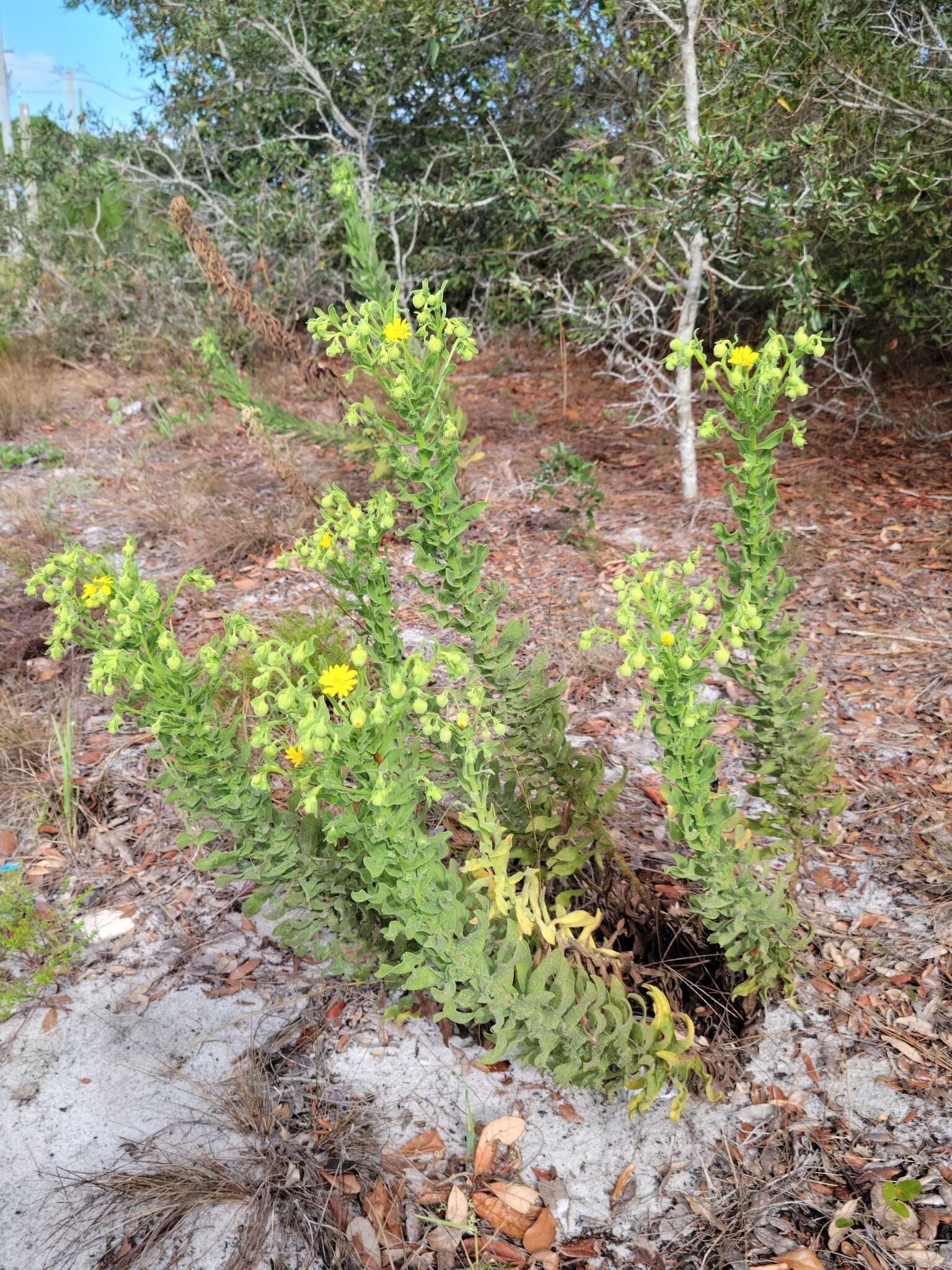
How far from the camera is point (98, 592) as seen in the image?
4.51ft

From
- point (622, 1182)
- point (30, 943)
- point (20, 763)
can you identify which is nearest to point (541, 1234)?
Result: point (622, 1182)

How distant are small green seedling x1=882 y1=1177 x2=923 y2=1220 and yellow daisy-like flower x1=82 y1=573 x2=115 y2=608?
69.0 inches

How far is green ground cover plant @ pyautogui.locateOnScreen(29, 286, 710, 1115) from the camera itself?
1394mm

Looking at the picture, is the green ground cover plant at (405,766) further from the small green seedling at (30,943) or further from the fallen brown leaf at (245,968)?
the small green seedling at (30,943)

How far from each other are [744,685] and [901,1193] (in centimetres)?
99

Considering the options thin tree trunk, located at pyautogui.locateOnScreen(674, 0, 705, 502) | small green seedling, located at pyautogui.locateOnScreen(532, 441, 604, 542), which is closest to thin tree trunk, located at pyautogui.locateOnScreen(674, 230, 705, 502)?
thin tree trunk, located at pyautogui.locateOnScreen(674, 0, 705, 502)

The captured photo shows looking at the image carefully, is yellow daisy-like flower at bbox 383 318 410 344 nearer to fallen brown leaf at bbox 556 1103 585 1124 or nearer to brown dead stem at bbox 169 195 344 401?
fallen brown leaf at bbox 556 1103 585 1124

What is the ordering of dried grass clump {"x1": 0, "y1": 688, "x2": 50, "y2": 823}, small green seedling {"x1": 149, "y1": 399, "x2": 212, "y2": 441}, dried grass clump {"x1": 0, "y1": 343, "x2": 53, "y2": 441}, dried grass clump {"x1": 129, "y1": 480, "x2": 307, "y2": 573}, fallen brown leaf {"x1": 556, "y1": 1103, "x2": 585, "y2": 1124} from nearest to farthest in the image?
fallen brown leaf {"x1": 556, "y1": 1103, "x2": 585, "y2": 1124} → dried grass clump {"x1": 0, "y1": 688, "x2": 50, "y2": 823} → dried grass clump {"x1": 129, "y1": 480, "x2": 307, "y2": 573} → small green seedling {"x1": 149, "y1": 399, "x2": 212, "y2": 441} → dried grass clump {"x1": 0, "y1": 343, "x2": 53, "y2": 441}

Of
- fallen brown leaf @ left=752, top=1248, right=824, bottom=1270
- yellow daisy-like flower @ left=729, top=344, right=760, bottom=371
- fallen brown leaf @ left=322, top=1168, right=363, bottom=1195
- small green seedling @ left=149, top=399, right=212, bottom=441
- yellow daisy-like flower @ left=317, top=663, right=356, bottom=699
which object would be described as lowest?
fallen brown leaf @ left=752, top=1248, right=824, bottom=1270

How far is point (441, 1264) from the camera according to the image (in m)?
1.58

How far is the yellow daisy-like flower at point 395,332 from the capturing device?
1454 millimetres

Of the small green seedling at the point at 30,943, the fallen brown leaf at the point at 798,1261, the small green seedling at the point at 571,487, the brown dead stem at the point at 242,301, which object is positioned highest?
the brown dead stem at the point at 242,301

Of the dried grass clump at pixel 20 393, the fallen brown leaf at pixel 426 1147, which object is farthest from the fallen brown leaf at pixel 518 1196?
the dried grass clump at pixel 20 393

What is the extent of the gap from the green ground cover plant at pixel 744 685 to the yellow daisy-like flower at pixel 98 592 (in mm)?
796
